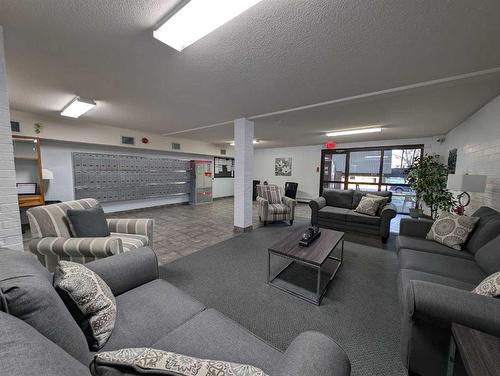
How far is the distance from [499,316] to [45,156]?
6.72 m

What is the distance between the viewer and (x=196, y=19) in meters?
1.39

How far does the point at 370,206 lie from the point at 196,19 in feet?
12.9

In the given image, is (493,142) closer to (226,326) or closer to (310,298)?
(310,298)

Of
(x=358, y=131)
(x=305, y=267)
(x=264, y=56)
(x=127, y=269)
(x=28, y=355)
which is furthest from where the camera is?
(x=358, y=131)

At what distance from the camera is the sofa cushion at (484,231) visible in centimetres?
188

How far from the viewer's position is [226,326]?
1.05m

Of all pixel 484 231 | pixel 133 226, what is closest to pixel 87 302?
pixel 133 226

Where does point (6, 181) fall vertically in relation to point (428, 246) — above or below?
above

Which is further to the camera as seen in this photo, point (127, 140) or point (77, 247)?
point (127, 140)

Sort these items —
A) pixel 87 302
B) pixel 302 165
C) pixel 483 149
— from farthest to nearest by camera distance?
pixel 302 165, pixel 483 149, pixel 87 302

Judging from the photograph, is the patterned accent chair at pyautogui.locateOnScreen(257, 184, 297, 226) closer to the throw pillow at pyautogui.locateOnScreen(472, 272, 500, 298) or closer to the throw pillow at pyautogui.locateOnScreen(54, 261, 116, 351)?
the throw pillow at pyautogui.locateOnScreen(472, 272, 500, 298)

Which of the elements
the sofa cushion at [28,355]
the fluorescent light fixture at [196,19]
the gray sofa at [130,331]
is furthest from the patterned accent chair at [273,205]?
the sofa cushion at [28,355]

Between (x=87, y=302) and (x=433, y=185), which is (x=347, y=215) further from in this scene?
(x=87, y=302)

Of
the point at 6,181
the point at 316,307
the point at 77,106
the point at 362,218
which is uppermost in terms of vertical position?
the point at 77,106
